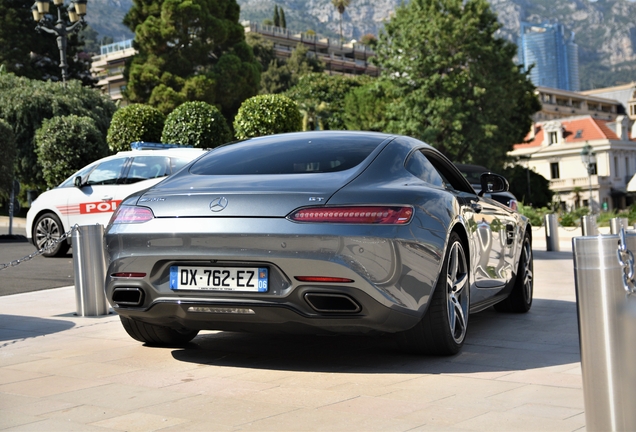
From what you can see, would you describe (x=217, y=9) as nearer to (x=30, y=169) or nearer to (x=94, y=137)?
(x=30, y=169)

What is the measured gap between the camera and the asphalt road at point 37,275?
10.7 metres

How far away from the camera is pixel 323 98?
232 ft

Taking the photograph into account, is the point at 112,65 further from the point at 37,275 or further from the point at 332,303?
the point at 332,303

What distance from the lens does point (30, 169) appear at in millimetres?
40062

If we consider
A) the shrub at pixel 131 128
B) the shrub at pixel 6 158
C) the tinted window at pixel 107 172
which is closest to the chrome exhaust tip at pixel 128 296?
the tinted window at pixel 107 172

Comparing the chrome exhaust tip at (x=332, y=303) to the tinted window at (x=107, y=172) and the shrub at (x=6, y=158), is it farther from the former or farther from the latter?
the shrub at (x=6, y=158)

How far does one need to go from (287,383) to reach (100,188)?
10894 millimetres

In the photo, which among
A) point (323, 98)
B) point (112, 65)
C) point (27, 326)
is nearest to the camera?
point (27, 326)

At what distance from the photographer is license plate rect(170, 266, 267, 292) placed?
4883 millimetres

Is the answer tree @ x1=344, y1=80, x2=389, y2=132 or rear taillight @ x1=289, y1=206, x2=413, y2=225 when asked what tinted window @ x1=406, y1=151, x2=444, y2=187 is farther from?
tree @ x1=344, y1=80, x2=389, y2=132

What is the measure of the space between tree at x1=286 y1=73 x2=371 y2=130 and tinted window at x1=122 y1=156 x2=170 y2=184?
53.7 meters

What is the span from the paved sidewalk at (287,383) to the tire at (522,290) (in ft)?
2.06

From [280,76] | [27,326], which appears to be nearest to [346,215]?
[27,326]

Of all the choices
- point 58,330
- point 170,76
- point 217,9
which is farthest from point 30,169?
point 58,330
